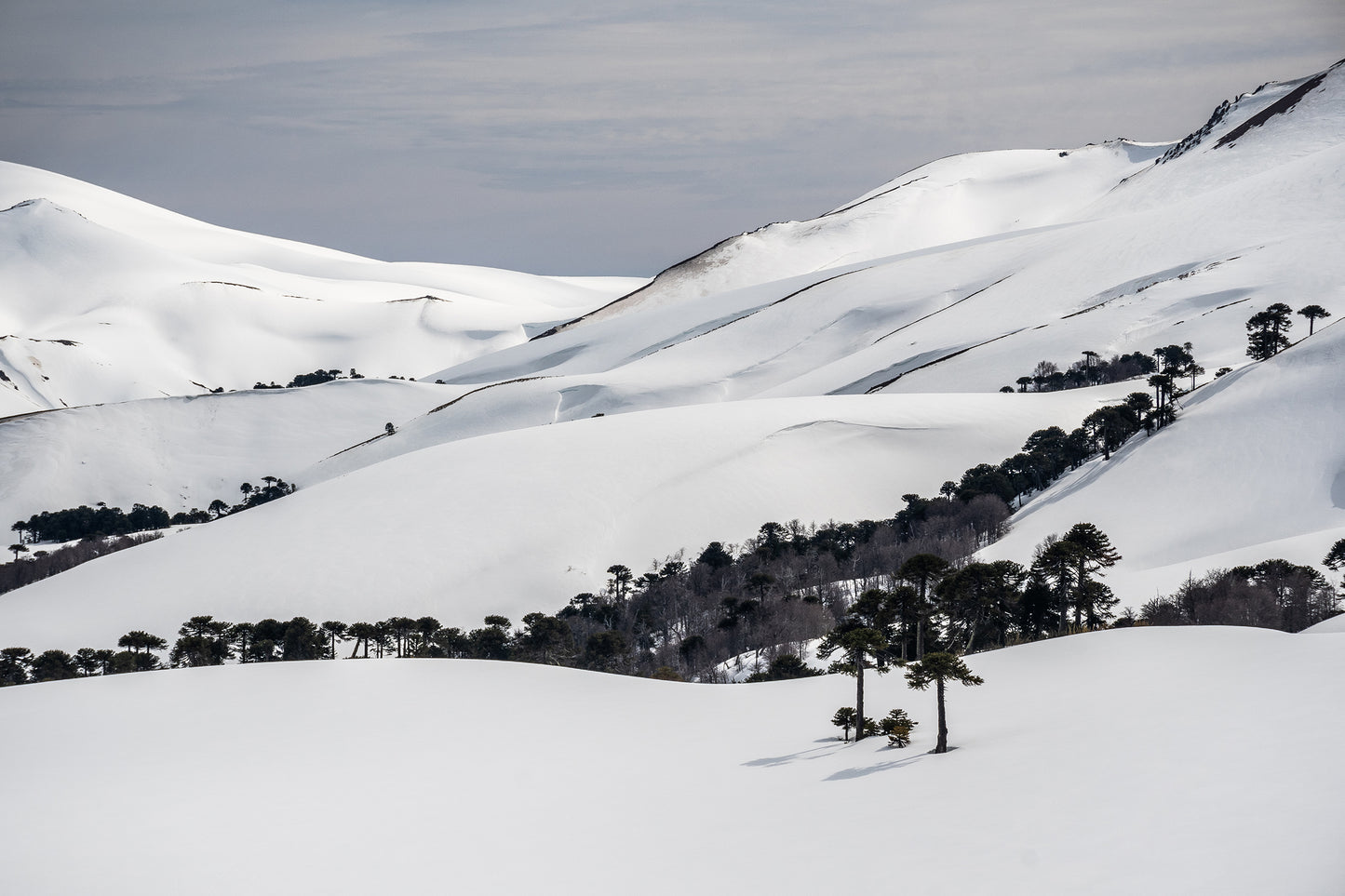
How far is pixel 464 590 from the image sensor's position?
188 ft

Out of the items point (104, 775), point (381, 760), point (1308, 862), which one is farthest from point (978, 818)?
point (104, 775)

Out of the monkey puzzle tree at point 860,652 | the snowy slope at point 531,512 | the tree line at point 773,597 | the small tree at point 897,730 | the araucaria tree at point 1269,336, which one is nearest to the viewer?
the small tree at point 897,730

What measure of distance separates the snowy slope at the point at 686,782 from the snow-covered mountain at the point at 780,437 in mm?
24242

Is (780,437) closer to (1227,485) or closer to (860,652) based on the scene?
(1227,485)

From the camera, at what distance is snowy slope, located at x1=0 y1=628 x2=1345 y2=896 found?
11.8 m

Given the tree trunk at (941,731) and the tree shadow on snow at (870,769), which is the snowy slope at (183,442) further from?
the tree trunk at (941,731)

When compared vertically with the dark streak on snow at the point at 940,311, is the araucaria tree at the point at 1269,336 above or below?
below

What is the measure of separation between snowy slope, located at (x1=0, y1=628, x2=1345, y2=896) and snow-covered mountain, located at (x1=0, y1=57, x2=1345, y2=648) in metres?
24.2

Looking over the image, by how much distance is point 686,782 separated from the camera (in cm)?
1695

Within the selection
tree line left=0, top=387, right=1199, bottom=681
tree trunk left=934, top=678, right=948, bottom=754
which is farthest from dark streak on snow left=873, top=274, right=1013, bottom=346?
tree trunk left=934, top=678, right=948, bottom=754

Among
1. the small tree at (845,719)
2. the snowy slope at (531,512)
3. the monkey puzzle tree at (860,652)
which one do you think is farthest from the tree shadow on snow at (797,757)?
the snowy slope at (531,512)

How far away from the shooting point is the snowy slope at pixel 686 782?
11.8 metres

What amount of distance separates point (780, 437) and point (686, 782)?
201ft

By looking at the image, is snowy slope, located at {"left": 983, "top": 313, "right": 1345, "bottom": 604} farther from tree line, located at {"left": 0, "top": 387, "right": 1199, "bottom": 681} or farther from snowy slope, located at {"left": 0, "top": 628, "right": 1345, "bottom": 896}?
snowy slope, located at {"left": 0, "top": 628, "right": 1345, "bottom": 896}
